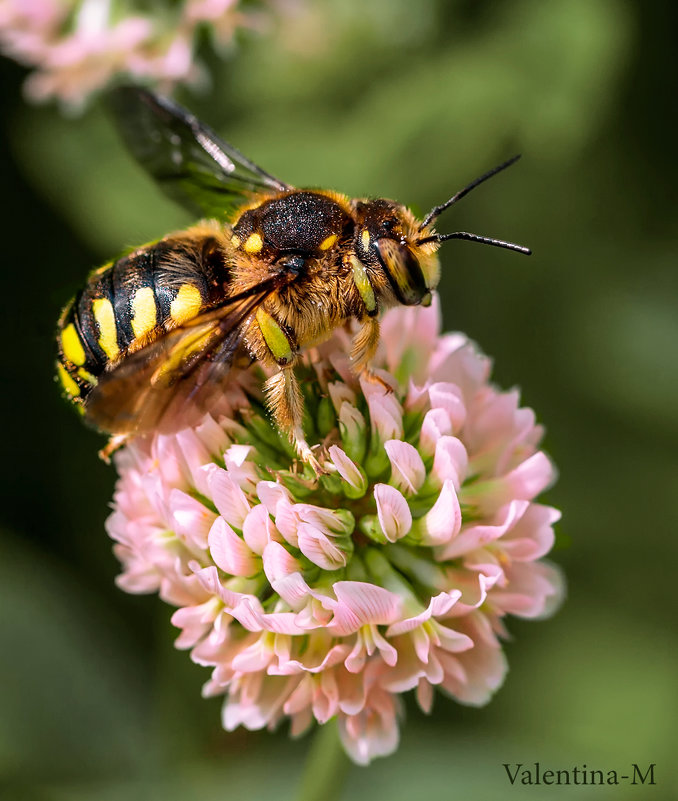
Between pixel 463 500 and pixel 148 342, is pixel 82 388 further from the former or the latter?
pixel 463 500

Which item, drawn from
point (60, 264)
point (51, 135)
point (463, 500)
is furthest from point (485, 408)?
point (51, 135)

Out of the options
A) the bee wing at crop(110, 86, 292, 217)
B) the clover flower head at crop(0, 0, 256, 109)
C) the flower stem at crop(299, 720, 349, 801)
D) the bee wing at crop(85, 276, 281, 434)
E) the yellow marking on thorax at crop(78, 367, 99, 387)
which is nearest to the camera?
the bee wing at crop(85, 276, 281, 434)

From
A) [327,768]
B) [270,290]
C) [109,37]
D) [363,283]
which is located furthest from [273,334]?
[109,37]

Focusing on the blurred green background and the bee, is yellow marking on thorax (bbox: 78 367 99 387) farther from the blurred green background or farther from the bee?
the blurred green background

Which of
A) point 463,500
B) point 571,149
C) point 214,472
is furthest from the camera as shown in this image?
point 571,149

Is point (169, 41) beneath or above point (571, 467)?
above

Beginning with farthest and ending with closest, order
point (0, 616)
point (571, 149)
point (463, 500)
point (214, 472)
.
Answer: point (571, 149)
point (0, 616)
point (463, 500)
point (214, 472)

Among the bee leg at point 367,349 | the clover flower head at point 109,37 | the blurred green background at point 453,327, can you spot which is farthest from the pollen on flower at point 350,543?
the clover flower head at point 109,37

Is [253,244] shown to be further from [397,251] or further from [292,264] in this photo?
[397,251]

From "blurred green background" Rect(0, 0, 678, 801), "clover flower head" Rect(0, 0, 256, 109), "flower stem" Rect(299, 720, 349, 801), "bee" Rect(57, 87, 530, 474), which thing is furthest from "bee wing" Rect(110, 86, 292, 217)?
"flower stem" Rect(299, 720, 349, 801)
